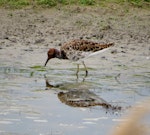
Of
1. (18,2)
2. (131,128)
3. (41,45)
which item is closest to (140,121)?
(131,128)

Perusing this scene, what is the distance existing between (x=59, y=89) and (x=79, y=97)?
56cm

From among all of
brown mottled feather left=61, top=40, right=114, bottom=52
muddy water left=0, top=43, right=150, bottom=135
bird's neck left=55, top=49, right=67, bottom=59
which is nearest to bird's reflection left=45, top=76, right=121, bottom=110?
muddy water left=0, top=43, right=150, bottom=135

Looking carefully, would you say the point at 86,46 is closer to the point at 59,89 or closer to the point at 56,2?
the point at 59,89

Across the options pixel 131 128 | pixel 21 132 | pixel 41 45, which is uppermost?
pixel 131 128

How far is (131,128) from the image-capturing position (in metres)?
0.85

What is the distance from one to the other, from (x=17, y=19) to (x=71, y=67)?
3.04m

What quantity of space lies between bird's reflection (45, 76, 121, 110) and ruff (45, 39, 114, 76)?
134cm

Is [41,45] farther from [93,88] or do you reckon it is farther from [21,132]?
[21,132]

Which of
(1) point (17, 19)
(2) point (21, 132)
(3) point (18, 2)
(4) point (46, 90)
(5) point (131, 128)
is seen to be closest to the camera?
(5) point (131, 128)

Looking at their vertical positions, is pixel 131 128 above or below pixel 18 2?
above

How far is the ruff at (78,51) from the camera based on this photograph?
9.30 meters

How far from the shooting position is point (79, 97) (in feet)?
24.0

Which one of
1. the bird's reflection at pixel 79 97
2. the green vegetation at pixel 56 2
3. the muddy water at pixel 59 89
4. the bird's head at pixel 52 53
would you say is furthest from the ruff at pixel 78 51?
the green vegetation at pixel 56 2

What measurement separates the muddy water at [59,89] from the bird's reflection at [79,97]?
49 mm
